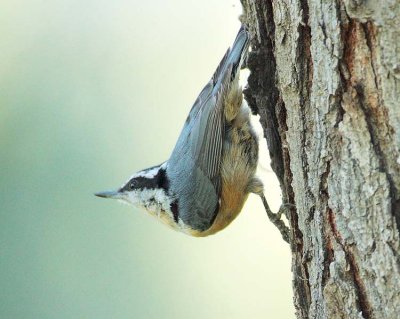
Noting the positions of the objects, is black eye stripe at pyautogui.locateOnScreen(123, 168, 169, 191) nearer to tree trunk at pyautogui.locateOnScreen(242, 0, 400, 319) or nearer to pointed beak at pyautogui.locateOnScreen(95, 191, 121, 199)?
pointed beak at pyautogui.locateOnScreen(95, 191, 121, 199)

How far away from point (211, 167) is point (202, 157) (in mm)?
67

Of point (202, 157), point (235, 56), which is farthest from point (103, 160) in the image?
point (235, 56)

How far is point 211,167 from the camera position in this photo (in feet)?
11.0

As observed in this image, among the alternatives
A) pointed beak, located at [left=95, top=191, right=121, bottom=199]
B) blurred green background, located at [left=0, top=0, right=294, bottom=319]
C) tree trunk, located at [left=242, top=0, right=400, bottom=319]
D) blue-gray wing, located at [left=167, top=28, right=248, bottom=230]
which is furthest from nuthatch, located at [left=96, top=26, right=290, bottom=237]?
tree trunk, located at [left=242, top=0, right=400, bottom=319]

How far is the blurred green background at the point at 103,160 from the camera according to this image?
446 centimetres

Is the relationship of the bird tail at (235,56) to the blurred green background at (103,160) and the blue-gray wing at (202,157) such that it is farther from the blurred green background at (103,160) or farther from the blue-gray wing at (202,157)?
the blurred green background at (103,160)

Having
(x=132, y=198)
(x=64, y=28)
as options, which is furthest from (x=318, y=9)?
(x=64, y=28)

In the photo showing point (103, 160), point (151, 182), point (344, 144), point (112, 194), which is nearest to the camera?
point (344, 144)

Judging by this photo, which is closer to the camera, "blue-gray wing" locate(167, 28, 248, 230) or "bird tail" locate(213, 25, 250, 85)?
"bird tail" locate(213, 25, 250, 85)

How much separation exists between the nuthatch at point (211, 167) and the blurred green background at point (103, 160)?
2.77 ft

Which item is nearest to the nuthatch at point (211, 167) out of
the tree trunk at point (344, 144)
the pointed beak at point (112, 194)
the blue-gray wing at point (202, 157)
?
the blue-gray wing at point (202, 157)

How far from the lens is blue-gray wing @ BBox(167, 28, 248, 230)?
130 inches

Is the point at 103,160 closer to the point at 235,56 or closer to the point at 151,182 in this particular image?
the point at 151,182

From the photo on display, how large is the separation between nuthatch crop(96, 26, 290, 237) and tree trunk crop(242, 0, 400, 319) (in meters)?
1.02
